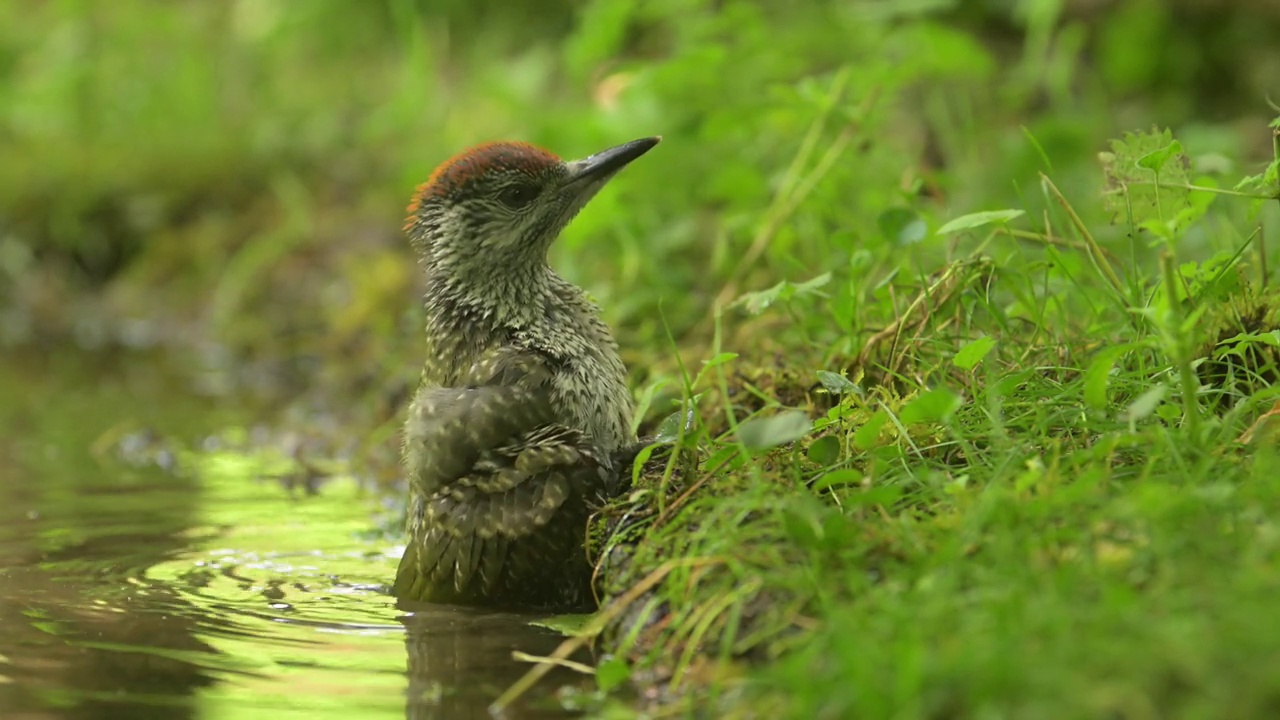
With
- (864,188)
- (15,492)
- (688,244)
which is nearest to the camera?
(15,492)

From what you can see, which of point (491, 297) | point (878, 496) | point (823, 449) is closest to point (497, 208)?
point (491, 297)

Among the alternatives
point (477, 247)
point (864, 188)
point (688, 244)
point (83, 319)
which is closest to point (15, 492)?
point (477, 247)

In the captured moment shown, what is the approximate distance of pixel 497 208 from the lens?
15.3 feet

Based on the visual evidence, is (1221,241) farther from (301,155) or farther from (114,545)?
(301,155)

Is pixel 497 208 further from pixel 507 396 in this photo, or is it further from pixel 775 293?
pixel 775 293

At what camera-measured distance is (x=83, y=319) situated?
977cm

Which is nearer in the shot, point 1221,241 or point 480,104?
point 1221,241

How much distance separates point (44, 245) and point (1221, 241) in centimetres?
752

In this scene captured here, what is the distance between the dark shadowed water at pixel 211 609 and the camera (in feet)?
11.3

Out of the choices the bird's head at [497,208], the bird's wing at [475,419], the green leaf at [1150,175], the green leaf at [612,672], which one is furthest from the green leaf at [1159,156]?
the green leaf at [612,672]

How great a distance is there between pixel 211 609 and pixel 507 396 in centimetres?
96

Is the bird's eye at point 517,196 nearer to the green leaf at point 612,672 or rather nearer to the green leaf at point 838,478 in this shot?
the green leaf at point 838,478

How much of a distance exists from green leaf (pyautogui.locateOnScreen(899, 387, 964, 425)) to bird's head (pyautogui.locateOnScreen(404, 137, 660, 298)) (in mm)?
1469

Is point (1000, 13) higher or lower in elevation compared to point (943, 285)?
higher
